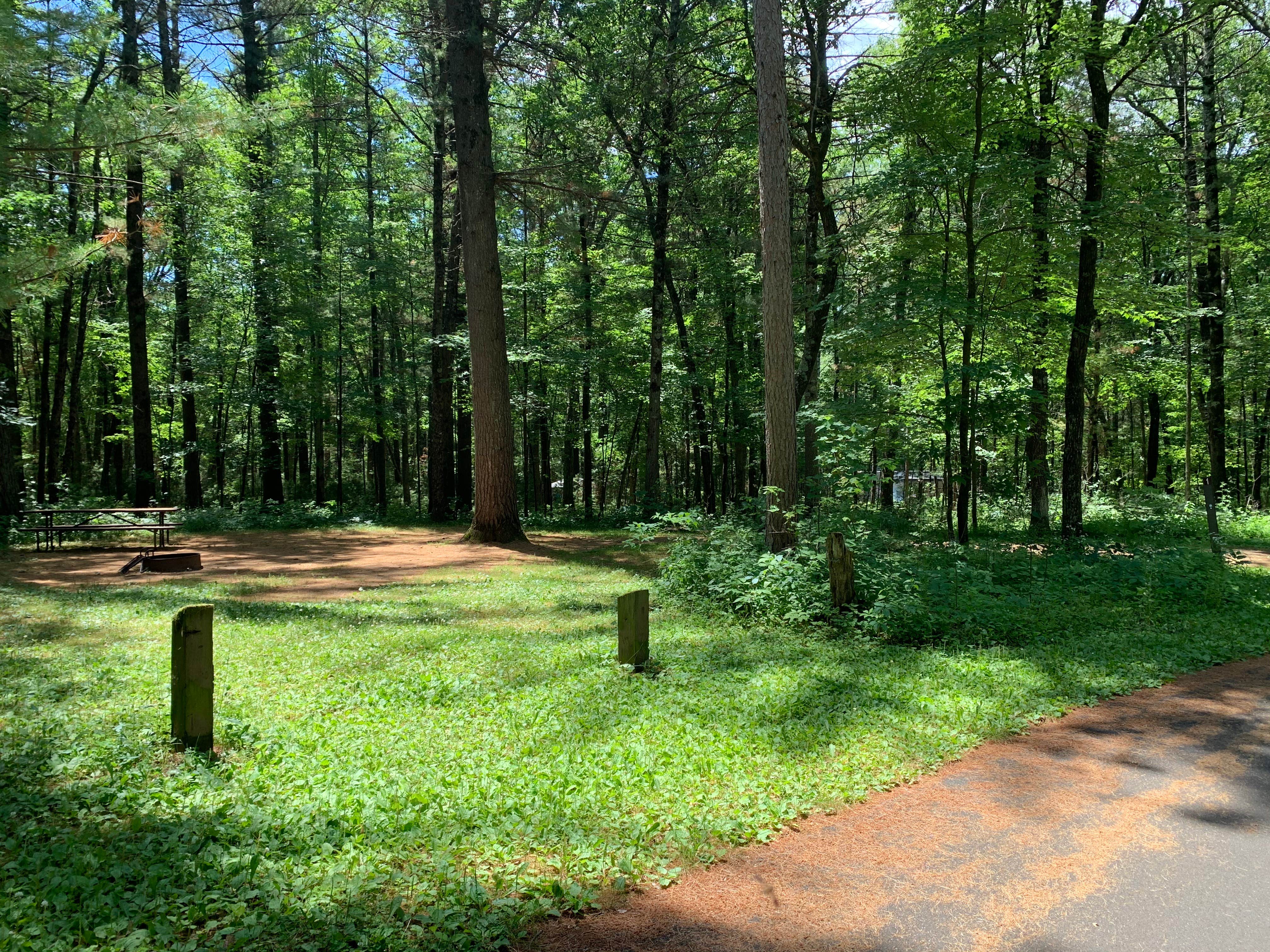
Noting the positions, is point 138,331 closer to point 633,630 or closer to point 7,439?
point 7,439

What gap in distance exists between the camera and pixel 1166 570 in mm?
10359

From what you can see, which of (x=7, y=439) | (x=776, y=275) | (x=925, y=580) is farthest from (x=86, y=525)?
(x=925, y=580)

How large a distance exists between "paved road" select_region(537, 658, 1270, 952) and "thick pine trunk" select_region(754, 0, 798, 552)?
510cm

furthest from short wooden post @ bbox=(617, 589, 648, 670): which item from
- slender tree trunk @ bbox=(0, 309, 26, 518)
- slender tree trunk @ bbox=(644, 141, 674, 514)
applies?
slender tree trunk @ bbox=(0, 309, 26, 518)

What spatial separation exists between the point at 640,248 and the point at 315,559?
1369 cm

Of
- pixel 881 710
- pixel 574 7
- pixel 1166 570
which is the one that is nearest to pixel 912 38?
pixel 574 7

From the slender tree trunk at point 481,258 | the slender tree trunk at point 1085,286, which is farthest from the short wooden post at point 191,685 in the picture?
the slender tree trunk at point 1085,286

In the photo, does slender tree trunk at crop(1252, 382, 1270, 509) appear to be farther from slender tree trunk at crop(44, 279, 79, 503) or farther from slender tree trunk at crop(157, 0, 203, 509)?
slender tree trunk at crop(44, 279, 79, 503)

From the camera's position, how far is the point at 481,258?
1450 centimetres

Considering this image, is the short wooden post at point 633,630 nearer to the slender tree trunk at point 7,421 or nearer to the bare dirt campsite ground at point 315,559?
the bare dirt campsite ground at point 315,559

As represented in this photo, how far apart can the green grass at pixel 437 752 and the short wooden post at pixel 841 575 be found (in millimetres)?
574

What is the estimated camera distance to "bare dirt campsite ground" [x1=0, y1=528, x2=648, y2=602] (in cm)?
1056

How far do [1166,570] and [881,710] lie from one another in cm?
752

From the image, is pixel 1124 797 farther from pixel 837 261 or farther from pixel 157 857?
pixel 837 261
